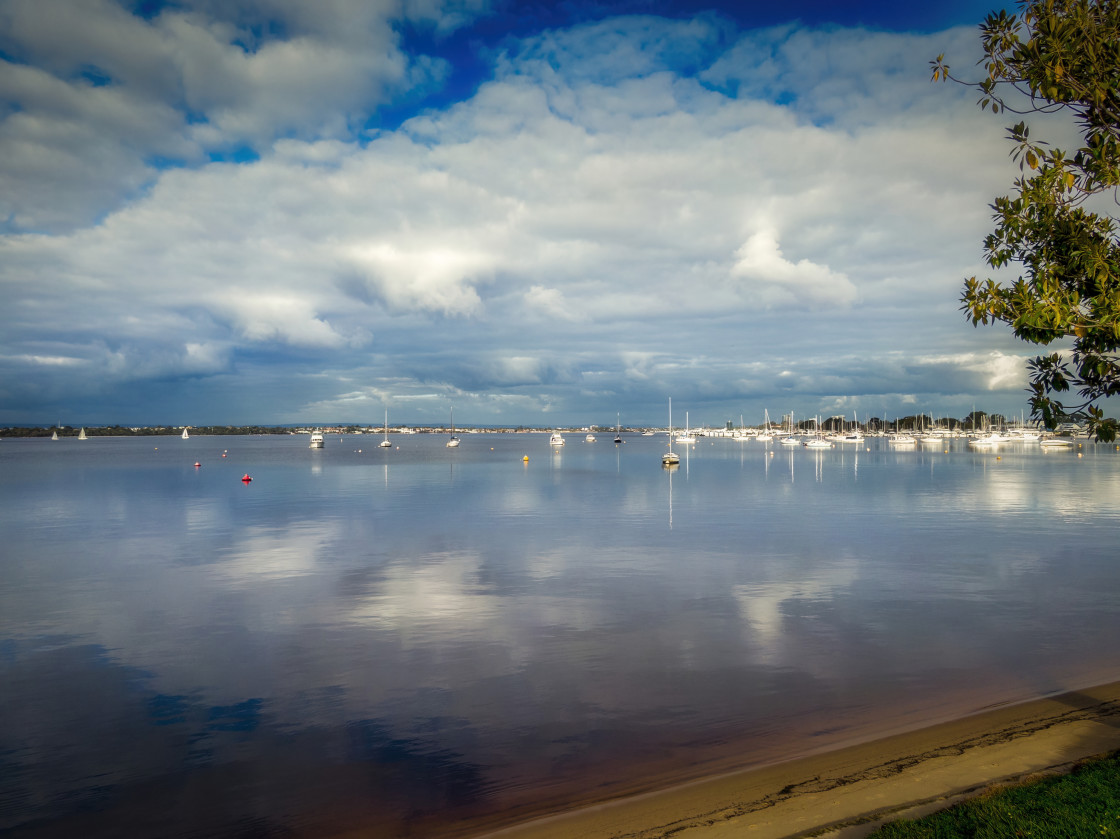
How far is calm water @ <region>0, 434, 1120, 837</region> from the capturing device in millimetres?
13125

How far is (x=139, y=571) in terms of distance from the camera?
34312 millimetres

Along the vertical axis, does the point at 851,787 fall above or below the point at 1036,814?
below

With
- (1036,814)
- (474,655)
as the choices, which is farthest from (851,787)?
(474,655)

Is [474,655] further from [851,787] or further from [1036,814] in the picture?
[1036,814]

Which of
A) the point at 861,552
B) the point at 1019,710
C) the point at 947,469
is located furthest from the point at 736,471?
the point at 1019,710

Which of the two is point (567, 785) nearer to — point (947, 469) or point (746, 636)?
point (746, 636)

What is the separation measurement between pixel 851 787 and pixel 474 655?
11755 mm

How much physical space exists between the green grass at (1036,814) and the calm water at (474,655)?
4.72m

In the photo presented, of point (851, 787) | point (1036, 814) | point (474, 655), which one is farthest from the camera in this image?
point (474, 655)

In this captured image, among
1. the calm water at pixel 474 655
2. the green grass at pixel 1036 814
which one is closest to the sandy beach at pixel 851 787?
the green grass at pixel 1036 814

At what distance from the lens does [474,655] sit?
20.5 m

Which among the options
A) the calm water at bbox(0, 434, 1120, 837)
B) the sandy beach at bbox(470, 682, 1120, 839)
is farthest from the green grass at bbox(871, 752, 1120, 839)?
the calm water at bbox(0, 434, 1120, 837)

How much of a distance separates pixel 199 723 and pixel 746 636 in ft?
49.5

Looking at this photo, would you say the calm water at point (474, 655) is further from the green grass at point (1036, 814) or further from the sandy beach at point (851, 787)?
the green grass at point (1036, 814)
